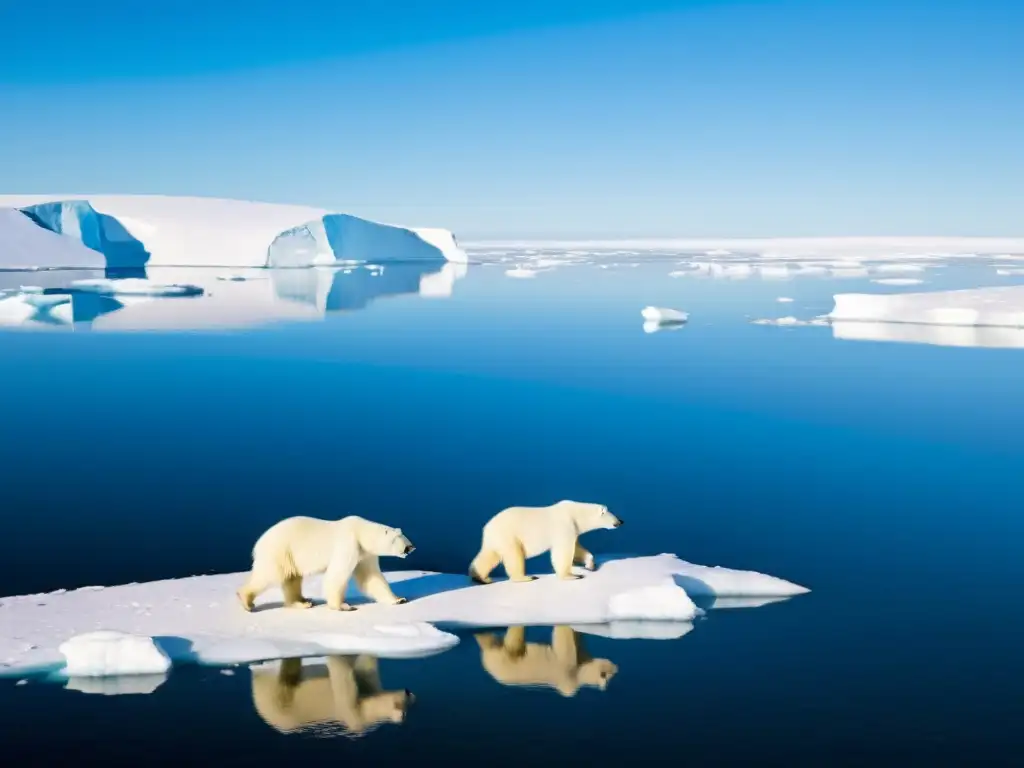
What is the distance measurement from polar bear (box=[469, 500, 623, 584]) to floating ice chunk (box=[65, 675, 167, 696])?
8.25 feet

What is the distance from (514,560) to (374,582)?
1073 mm

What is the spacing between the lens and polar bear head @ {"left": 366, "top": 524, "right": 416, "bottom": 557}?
23.4 feet

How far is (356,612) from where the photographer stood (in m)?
7.26

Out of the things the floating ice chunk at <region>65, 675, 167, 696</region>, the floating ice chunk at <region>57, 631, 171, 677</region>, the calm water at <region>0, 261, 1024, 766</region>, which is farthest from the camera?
the floating ice chunk at <region>57, 631, 171, 677</region>

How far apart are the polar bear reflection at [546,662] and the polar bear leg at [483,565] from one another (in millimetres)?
841

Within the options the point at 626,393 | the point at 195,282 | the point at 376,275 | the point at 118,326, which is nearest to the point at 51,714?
the point at 626,393

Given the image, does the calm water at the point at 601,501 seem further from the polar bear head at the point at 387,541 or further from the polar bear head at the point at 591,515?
the polar bear head at the point at 591,515

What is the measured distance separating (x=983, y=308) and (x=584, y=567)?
24765 millimetres

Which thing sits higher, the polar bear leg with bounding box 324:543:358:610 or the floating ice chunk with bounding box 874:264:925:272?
the floating ice chunk with bounding box 874:264:925:272

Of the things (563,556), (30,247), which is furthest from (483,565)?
(30,247)

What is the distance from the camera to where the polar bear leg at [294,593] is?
7.27 meters

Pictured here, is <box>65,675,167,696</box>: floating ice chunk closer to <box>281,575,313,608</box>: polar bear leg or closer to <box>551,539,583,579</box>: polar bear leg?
<box>281,575,313,608</box>: polar bear leg

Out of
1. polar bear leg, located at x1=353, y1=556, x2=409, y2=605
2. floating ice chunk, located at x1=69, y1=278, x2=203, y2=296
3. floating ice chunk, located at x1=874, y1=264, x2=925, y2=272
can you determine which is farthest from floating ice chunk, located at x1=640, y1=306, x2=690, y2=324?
floating ice chunk, located at x1=874, y1=264, x2=925, y2=272

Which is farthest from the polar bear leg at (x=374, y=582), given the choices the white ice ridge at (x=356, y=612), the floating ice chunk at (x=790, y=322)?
the floating ice chunk at (x=790, y=322)
